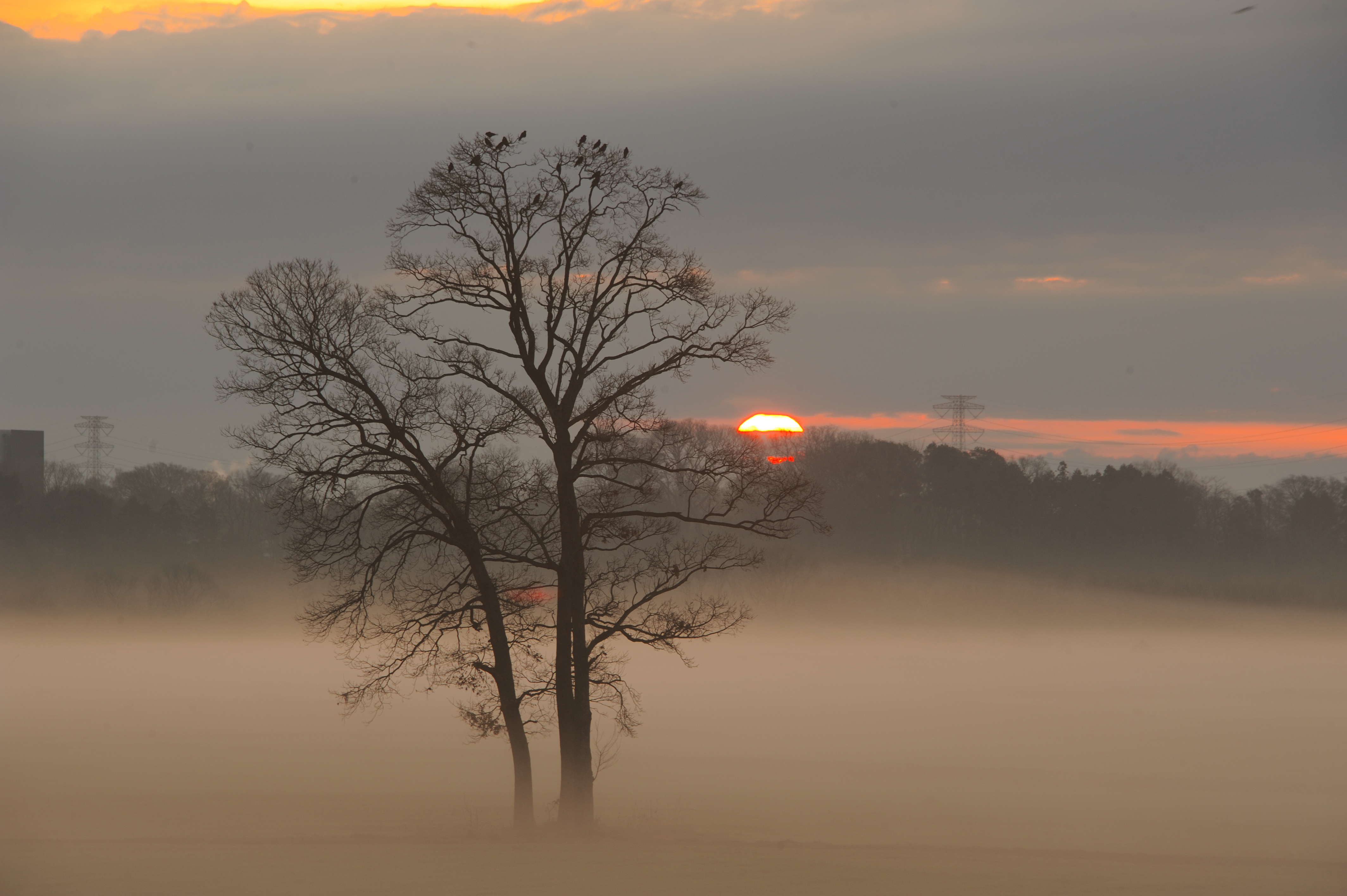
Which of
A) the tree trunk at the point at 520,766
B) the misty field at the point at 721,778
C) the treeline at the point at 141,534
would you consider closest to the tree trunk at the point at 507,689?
the tree trunk at the point at 520,766

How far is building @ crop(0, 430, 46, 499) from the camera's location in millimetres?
114000

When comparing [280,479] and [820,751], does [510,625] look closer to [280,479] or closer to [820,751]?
[280,479]

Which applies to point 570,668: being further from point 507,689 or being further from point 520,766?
point 520,766

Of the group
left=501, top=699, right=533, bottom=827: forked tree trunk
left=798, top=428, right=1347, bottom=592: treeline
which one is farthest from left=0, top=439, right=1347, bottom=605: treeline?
left=501, top=699, right=533, bottom=827: forked tree trunk

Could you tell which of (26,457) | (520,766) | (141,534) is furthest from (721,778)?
(26,457)

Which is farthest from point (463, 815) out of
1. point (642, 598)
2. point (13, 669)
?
point (13, 669)

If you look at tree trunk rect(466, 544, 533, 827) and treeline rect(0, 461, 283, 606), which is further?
treeline rect(0, 461, 283, 606)

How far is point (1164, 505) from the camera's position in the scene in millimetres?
119938

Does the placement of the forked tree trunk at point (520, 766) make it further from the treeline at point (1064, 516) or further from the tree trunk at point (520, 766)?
the treeline at point (1064, 516)

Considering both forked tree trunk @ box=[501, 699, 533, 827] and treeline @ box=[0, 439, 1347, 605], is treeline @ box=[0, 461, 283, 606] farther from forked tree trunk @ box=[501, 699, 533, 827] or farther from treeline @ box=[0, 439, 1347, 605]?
forked tree trunk @ box=[501, 699, 533, 827]

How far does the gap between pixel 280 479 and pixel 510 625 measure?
222 inches

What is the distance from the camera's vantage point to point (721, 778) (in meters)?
40.9

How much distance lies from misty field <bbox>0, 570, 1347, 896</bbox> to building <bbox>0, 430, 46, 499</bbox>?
1768cm

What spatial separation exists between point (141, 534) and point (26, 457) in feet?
72.0
